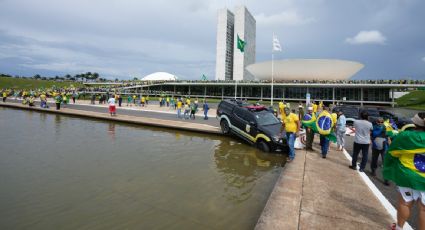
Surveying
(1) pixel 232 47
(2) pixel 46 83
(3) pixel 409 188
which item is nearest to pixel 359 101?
(3) pixel 409 188

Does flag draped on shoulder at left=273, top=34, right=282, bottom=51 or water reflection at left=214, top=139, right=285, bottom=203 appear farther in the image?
flag draped on shoulder at left=273, top=34, right=282, bottom=51

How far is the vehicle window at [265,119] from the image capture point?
36.8 feet

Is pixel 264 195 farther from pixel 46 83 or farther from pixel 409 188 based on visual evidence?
pixel 46 83

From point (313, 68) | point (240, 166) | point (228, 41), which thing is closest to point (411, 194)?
point (240, 166)

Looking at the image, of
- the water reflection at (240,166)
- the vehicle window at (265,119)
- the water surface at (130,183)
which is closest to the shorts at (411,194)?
the water surface at (130,183)

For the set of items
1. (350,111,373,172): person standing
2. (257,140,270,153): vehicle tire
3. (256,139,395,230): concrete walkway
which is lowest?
(256,139,395,230): concrete walkway

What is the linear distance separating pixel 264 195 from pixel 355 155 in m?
3.23

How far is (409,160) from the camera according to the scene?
3.60m

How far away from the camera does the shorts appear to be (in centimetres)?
347

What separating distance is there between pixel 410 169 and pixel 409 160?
125 millimetres

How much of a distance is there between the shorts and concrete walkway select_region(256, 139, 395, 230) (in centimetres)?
77

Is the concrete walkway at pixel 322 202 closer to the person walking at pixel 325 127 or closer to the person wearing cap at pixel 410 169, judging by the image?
the person wearing cap at pixel 410 169

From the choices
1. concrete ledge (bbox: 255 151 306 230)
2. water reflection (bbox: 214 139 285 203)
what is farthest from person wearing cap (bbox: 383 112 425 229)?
water reflection (bbox: 214 139 285 203)

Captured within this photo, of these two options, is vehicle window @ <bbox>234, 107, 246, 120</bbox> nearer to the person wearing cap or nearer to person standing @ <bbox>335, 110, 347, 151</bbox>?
person standing @ <bbox>335, 110, 347, 151</bbox>
